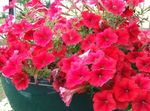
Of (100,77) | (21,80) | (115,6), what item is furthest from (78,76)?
(115,6)

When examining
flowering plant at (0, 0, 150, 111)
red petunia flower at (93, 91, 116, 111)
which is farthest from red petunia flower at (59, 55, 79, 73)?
red petunia flower at (93, 91, 116, 111)

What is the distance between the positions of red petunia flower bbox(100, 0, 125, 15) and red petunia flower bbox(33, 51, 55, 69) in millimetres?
220

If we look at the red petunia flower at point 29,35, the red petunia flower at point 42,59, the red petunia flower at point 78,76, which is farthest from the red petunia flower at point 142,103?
the red petunia flower at point 29,35

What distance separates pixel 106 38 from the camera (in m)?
0.90

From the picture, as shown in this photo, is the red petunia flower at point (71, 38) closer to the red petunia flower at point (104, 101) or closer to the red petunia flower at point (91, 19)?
the red petunia flower at point (91, 19)

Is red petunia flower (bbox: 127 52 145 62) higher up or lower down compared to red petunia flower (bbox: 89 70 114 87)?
higher up

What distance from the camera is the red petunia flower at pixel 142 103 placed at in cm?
81

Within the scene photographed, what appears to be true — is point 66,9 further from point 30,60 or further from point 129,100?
point 129,100

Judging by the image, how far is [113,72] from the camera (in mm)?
808

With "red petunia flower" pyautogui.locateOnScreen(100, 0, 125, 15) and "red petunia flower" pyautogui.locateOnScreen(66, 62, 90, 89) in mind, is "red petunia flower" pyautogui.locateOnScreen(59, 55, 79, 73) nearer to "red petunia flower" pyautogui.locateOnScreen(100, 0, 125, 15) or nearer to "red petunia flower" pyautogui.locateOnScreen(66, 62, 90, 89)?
"red petunia flower" pyautogui.locateOnScreen(66, 62, 90, 89)

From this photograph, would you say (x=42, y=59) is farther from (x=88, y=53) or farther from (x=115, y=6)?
(x=115, y=6)

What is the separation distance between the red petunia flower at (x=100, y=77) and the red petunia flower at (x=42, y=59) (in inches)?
5.3

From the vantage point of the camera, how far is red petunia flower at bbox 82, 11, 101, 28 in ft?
3.18

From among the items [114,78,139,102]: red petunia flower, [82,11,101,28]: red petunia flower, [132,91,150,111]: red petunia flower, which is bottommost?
[132,91,150,111]: red petunia flower
